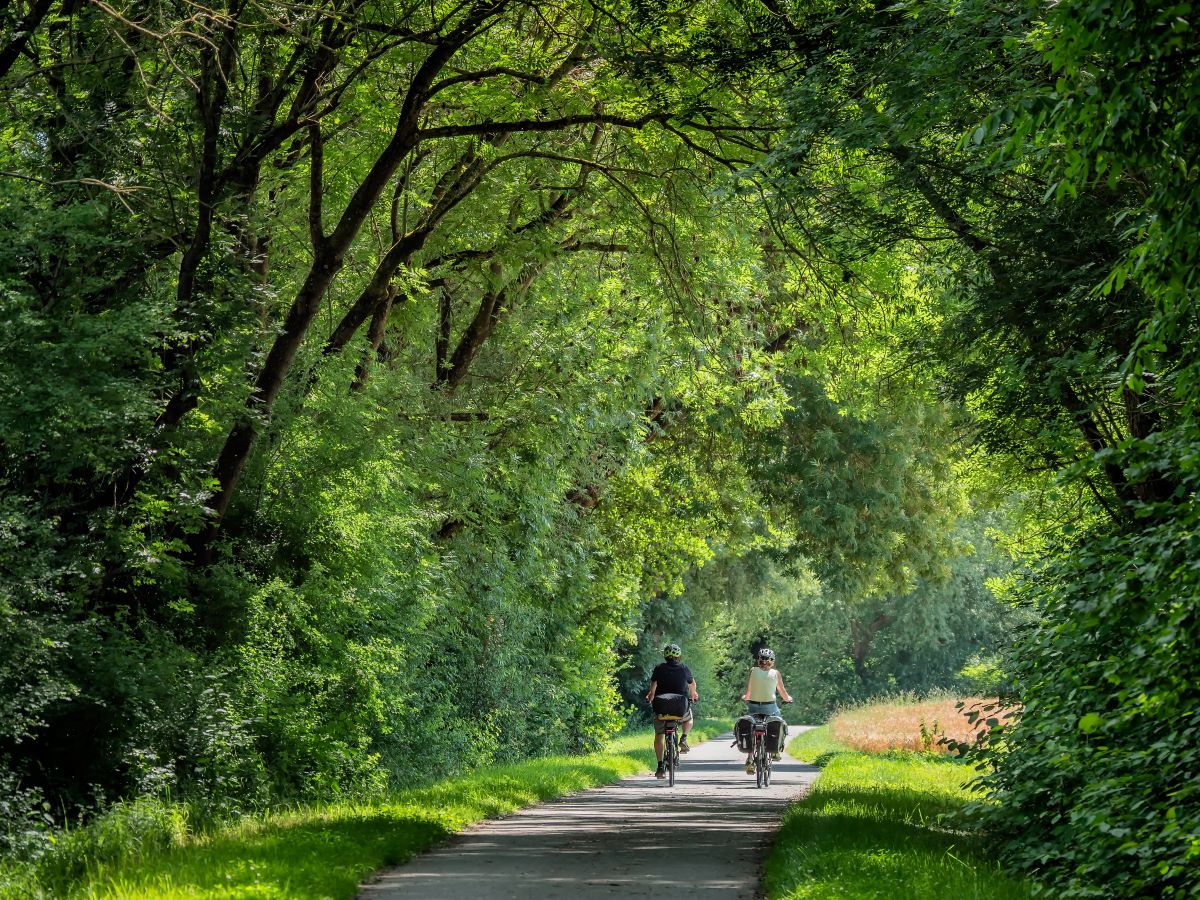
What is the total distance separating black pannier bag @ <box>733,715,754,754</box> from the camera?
22.4 m

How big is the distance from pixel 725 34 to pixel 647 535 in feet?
66.7

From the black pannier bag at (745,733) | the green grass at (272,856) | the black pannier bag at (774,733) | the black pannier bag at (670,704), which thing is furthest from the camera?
the black pannier bag at (745,733)

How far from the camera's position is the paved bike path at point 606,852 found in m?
9.74

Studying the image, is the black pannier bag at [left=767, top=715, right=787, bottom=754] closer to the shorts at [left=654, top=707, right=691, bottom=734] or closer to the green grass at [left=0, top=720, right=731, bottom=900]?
the shorts at [left=654, top=707, right=691, bottom=734]

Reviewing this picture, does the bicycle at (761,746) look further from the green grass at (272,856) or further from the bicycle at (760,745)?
the green grass at (272,856)

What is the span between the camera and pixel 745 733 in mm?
22781

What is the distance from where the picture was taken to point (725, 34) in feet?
41.6

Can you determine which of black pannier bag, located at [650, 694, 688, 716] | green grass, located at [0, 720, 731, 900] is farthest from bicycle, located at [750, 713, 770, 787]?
green grass, located at [0, 720, 731, 900]

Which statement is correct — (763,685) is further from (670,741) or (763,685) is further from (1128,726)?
(1128,726)

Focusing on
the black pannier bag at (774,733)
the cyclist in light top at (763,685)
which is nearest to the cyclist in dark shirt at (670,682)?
the cyclist in light top at (763,685)

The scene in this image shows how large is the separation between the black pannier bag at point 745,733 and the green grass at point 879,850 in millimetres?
3203

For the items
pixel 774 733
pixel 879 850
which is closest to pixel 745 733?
pixel 774 733

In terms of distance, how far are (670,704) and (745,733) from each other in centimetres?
220

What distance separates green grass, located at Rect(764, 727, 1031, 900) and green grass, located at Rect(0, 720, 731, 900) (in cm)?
317
